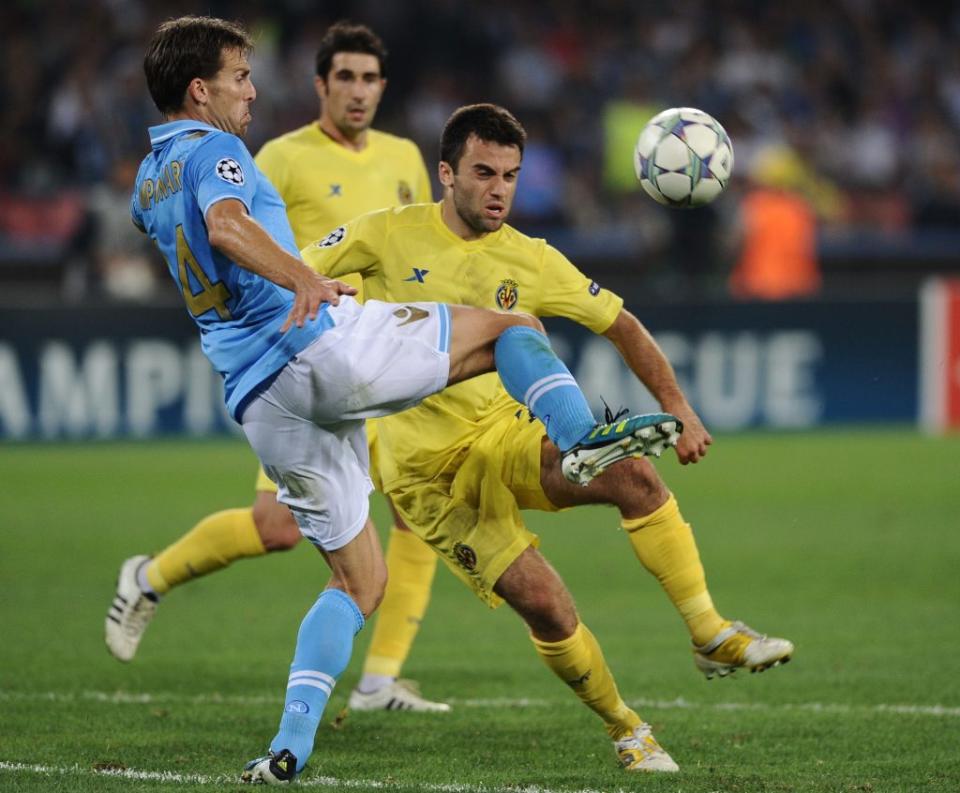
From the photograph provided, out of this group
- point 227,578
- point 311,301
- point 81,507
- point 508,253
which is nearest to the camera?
point 311,301

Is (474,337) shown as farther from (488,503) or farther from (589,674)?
(589,674)

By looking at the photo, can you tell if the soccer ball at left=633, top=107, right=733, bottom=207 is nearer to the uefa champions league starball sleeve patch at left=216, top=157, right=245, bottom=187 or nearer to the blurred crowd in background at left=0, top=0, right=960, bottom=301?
the uefa champions league starball sleeve patch at left=216, top=157, right=245, bottom=187

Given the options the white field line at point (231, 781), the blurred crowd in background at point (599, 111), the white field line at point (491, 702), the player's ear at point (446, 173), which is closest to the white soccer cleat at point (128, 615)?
the white field line at point (491, 702)


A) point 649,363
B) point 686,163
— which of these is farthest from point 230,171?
point 686,163

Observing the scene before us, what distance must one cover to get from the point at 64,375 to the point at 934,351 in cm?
812

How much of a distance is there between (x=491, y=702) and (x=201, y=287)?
8.21 feet

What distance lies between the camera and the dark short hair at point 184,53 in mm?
4871

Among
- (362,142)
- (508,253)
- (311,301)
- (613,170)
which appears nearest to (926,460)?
(613,170)

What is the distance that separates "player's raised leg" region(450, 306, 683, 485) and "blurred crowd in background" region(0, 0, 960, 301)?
11933 mm

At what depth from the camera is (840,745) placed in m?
5.70

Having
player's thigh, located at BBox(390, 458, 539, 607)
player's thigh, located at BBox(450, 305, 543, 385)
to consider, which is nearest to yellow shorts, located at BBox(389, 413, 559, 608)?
player's thigh, located at BBox(390, 458, 539, 607)

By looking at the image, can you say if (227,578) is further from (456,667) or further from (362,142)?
(362,142)

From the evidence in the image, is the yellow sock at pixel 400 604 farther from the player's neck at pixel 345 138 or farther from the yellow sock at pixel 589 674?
the player's neck at pixel 345 138

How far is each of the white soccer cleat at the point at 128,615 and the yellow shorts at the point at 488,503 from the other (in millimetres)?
1724
